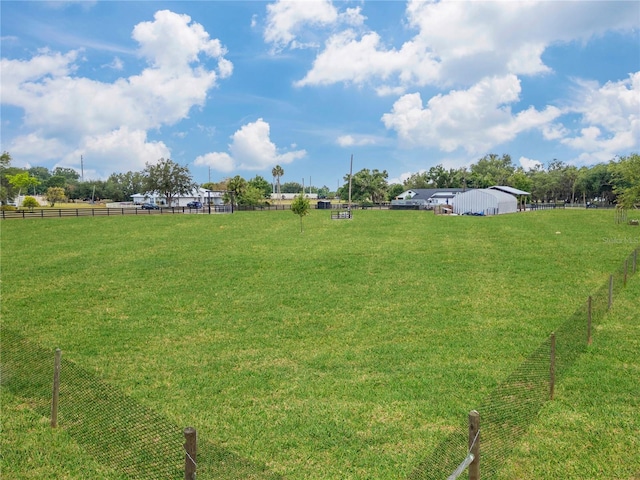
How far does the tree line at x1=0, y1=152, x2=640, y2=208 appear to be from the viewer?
3282 inches

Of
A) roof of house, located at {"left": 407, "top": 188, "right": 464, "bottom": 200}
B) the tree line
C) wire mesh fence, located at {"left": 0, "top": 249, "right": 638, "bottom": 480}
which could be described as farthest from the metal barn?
wire mesh fence, located at {"left": 0, "top": 249, "right": 638, "bottom": 480}

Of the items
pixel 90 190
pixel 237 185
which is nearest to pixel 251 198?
pixel 237 185

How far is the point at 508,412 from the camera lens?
7070 millimetres

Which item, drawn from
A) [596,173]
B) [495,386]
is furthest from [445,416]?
[596,173]

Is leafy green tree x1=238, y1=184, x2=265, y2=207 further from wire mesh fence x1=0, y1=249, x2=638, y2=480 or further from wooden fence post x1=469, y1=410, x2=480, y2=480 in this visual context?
wooden fence post x1=469, y1=410, x2=480, y2=480

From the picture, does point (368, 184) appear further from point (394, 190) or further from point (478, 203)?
point (478, 203)

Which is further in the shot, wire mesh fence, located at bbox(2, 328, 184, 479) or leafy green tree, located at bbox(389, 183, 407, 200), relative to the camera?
leafy green tree, located at bbox(389, 183, 407, 200)

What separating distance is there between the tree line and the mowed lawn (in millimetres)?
33470

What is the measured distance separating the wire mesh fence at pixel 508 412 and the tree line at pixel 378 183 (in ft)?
128

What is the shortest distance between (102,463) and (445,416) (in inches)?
205

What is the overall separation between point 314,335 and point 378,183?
99.7 meters

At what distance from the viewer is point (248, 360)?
377 inches

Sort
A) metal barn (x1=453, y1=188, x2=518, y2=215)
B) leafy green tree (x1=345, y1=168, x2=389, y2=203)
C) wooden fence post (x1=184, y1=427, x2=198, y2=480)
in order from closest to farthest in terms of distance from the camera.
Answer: wooden fence post (x1=184, y1=427, x2=198, y2=480) → metal barn (x1=453, y1=188, x2=518, y2=215) → leafy green tree (x1=345, y1=168, x2=389, y2=203)

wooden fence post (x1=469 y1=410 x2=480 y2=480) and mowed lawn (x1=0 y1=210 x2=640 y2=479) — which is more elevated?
wooden fence post (x1=469 y1=410 x2=480 y2=480)
